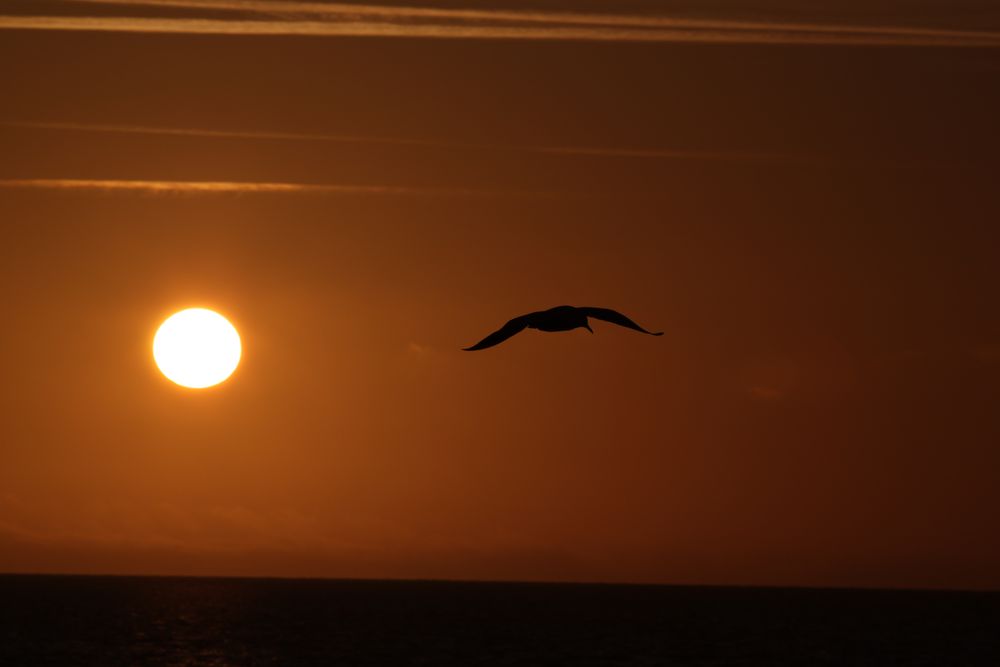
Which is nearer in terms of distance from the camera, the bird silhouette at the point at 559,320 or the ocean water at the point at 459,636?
the bird silhouette at the point at 559,320

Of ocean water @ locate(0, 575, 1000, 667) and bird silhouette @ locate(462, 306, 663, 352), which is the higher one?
ocean water @ locate(0, 575, 1000, 667)

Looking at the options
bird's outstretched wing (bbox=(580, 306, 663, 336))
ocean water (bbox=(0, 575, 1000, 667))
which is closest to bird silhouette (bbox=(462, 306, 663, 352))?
bird's outstretched wing (bbox=(580, 306, 663, 336))

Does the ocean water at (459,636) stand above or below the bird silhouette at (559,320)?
above

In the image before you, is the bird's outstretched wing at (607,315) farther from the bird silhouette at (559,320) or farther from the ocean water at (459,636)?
the ocean water at (459,636)

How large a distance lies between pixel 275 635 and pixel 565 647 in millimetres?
23429

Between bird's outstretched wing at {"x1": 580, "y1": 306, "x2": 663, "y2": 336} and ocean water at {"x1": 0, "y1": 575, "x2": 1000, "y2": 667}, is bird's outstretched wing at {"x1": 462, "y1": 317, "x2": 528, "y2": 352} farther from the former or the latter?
ocean water at {"x1": 0, "y1": 575, "x2": 1000, "y2": 667}

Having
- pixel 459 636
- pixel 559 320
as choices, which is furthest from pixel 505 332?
pixel 459 636

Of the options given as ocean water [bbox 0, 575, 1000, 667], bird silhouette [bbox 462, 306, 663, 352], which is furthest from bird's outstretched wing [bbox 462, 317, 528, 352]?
ocean water [bbox 0, 575, 1000, 667]

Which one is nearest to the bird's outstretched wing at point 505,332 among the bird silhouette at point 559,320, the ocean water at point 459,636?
the bird silhouette at point 559,320

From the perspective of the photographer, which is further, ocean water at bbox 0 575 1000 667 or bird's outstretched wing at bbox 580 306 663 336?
ocean water at bbox 0 575 1000 667

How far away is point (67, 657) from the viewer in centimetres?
9050

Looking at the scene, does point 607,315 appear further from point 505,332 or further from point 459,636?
point 459,636

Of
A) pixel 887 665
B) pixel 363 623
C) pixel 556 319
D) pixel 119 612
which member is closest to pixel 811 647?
pixel 887 665

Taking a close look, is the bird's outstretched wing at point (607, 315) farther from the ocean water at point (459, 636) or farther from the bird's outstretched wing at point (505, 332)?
the ocean water at point (459, 636)
